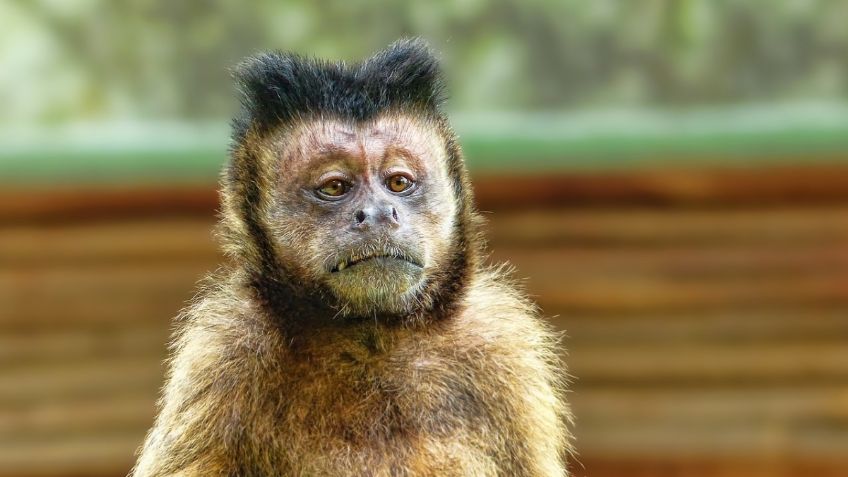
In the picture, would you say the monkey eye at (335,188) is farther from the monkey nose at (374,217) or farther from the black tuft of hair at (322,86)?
the black tuft of hair at (322,86)

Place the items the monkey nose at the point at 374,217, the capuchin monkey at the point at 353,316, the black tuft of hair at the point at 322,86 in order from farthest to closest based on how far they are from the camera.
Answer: the black tuft of hair at the point at 322,86
the monkey nose at the point at 374,217
the capuchin monkey at the point at 353,316

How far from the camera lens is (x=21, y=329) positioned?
709cm

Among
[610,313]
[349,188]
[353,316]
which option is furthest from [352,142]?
[610,313]

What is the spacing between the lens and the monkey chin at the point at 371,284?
13.7 ft

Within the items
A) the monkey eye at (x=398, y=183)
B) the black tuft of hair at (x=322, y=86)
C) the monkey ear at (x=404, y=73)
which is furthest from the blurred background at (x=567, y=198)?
the monkey eye at (x=398, y=183)

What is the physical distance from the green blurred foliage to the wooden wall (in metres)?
0.52

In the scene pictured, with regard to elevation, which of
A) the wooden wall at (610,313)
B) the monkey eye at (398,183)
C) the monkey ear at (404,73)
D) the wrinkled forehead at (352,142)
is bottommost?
the wooden wall at (610,313)

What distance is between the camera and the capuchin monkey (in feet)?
13.1

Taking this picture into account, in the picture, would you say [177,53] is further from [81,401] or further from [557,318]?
[557,318]

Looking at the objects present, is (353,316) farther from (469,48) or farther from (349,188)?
(469,48)

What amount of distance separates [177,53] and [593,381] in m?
2.92

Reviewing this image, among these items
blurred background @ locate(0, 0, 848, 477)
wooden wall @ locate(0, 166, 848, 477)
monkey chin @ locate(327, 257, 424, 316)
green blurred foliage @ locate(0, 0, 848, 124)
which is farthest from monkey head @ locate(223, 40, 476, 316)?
wooden wall @ locate(0, 166, 848, 477)

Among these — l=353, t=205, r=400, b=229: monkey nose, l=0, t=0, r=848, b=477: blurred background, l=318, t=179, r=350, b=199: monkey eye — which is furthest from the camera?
l=0, t=0, r=848, b=477: blurred background

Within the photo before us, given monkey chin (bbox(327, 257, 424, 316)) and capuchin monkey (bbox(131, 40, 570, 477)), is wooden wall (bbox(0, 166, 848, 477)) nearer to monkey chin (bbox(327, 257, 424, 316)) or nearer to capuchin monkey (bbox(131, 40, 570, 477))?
capuchin monkey (bbox(131, 40, 570, 477))
